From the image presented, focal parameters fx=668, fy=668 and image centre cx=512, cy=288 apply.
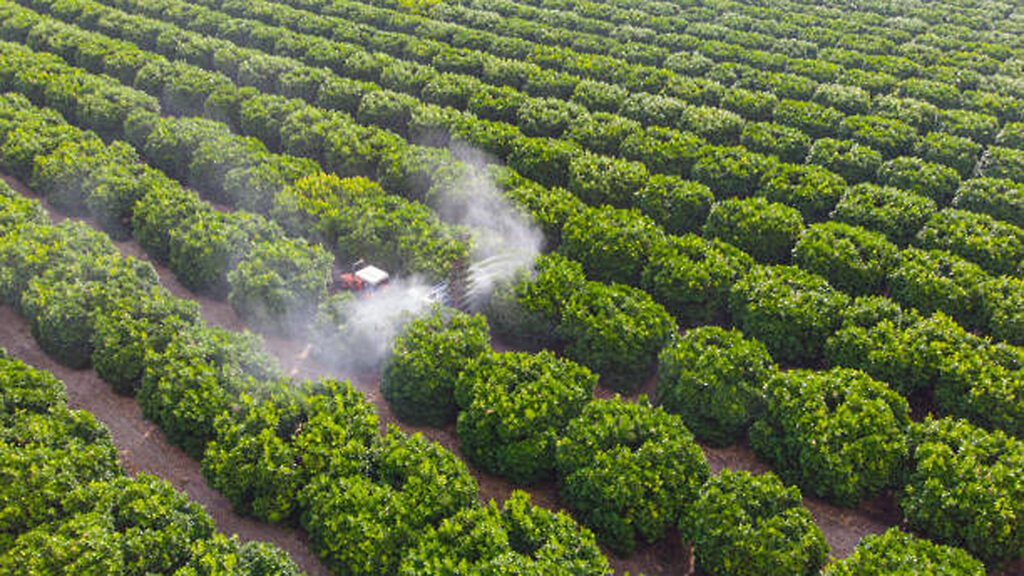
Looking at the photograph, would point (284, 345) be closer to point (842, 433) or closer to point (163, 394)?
point (163, 394)

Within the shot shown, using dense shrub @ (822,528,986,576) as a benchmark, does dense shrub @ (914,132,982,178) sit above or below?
above

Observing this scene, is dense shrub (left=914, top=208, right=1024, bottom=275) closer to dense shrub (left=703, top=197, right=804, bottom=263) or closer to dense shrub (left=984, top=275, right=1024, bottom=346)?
dense shrub (left=984, top=275, right=1024, bottom=346)

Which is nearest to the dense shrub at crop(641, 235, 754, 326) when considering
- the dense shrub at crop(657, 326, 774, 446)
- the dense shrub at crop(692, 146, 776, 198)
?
the dense shrub at crop(657, 326, 774, 446)

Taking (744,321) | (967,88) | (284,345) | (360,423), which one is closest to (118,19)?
(284,345)

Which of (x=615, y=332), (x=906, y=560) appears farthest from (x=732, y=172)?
(x=906, y=560)

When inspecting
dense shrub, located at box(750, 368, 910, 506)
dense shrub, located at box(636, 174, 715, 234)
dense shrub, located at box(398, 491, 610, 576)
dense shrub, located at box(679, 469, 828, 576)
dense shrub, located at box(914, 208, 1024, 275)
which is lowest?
dense shrub, located at box(398, 491, 610, 576)

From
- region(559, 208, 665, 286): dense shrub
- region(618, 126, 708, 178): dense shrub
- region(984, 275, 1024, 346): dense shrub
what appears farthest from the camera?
region(618, 126, 708, 178): dense shrub

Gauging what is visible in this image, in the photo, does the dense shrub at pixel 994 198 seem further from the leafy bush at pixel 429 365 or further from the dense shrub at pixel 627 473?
the leafy bush at pixel 429 365
